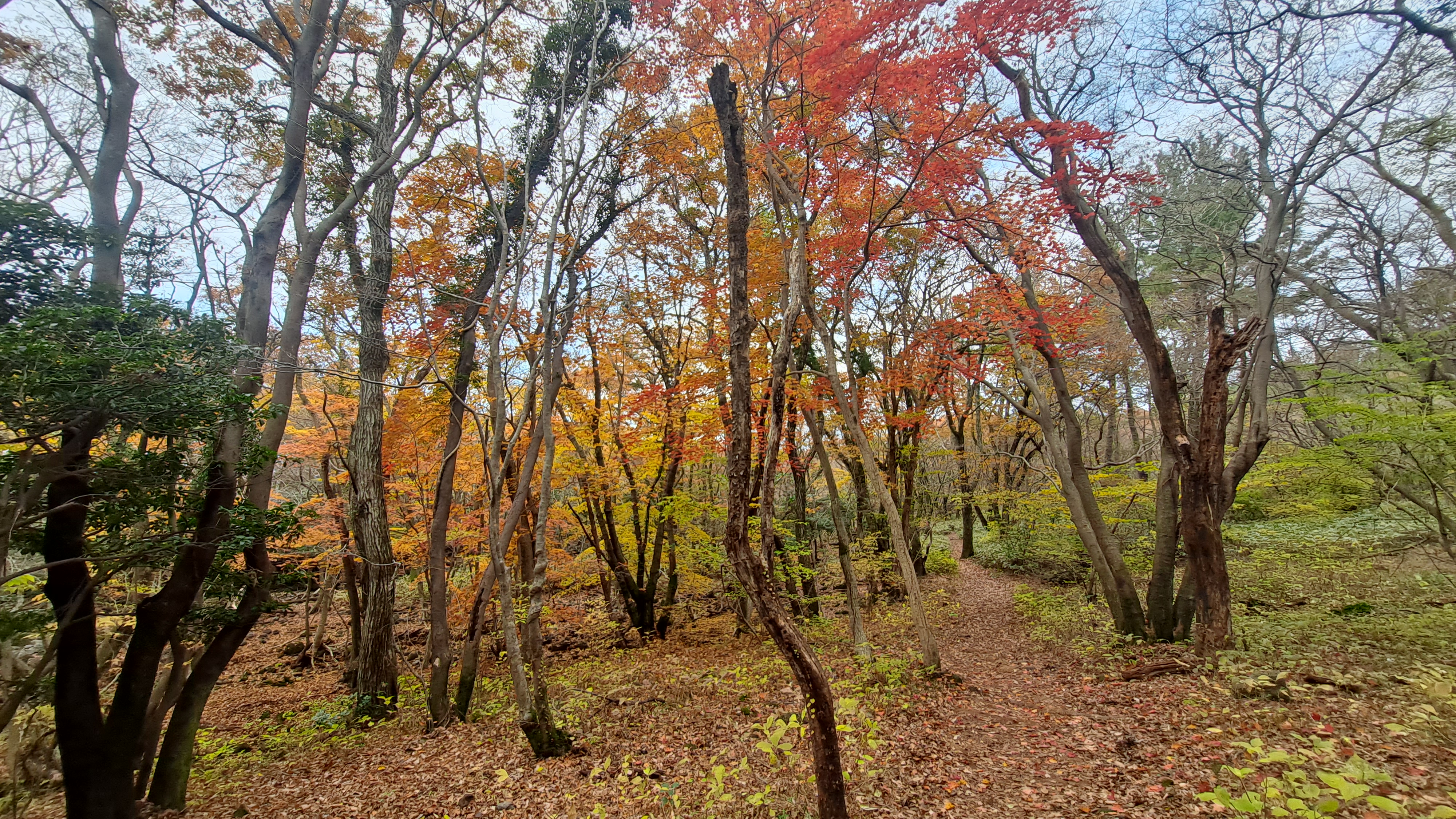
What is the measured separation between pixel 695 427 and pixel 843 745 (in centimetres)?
689

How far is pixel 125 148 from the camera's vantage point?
603cm

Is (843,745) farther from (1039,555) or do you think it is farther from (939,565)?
(1039,555)

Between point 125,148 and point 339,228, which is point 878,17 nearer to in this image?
point 125,148

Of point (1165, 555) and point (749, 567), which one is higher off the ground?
point (749, 567)

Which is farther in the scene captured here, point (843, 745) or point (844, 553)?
point (844, 553)

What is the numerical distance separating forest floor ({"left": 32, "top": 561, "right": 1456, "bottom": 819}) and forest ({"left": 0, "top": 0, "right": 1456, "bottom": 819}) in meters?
0.06

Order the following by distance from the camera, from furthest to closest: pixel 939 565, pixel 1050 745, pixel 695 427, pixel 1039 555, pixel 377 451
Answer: pixel 939 565
pixel 1039 555
pixel 695 427
pixel 377 451
pixel 1050 745

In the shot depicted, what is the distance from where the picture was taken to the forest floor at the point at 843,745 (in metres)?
3.95

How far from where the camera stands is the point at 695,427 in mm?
11102

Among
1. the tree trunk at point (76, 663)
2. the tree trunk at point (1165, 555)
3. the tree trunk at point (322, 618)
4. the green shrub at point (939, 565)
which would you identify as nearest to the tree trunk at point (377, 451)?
the tree trunk at point (76, 663)

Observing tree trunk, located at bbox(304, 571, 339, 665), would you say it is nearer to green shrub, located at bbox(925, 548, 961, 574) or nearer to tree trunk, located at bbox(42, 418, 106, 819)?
tree trunk, located at bbox(42, 418, 106, 819)

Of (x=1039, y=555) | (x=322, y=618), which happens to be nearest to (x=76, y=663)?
(x=322, y=618)

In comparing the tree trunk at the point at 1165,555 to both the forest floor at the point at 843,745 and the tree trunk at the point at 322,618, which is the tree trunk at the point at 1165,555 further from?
the tree trunk at the point at 322,618

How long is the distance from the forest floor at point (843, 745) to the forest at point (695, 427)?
6cm
